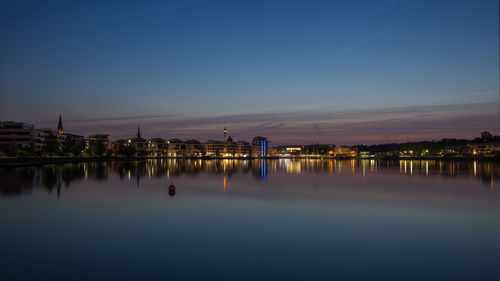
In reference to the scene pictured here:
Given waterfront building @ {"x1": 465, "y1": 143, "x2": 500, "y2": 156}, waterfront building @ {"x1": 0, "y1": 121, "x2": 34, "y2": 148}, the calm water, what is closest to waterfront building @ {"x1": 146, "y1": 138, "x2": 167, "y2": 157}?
waterfront building @ {"x1": 0, "y1": 121, "x2": 34, "y2": 148}

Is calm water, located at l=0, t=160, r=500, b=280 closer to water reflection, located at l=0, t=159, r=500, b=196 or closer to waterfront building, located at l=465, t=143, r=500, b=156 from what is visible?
water reflection, located at l=0, t=159, r=500, b=196

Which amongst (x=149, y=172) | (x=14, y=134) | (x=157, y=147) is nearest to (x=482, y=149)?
(x=157, y=147)

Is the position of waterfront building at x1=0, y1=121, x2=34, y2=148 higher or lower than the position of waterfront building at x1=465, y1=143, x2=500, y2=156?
higher

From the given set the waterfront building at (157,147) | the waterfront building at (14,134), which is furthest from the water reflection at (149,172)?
the waterfront building at (157,147)

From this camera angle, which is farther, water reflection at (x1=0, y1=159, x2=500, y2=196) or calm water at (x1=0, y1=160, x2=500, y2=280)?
water reflection at (x1=0, y1=159, x2=500, y2=196)

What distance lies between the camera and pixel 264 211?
674 inches

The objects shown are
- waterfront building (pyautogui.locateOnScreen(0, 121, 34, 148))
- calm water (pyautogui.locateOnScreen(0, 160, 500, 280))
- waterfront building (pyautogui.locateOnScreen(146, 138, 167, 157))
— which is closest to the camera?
calm water (pyautogui.locateOnScreen(0, 160, 500, 280))

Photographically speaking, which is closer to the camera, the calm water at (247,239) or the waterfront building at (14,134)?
the calm water at (247,239)

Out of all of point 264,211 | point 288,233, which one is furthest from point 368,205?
point 288,233

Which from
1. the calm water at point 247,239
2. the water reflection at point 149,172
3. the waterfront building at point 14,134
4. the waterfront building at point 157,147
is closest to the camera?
the calm water at point 247,239

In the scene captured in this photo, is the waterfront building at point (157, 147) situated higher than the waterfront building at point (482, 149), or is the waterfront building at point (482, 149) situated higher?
the waterfront building at point (157, 147)

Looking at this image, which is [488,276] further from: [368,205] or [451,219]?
[368,205]

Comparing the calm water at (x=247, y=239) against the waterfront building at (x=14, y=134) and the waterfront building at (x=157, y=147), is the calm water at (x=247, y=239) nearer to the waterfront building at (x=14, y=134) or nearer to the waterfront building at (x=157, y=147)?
the waterfront building at (x=14, y=134)

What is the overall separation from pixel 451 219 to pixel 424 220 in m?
1.46
